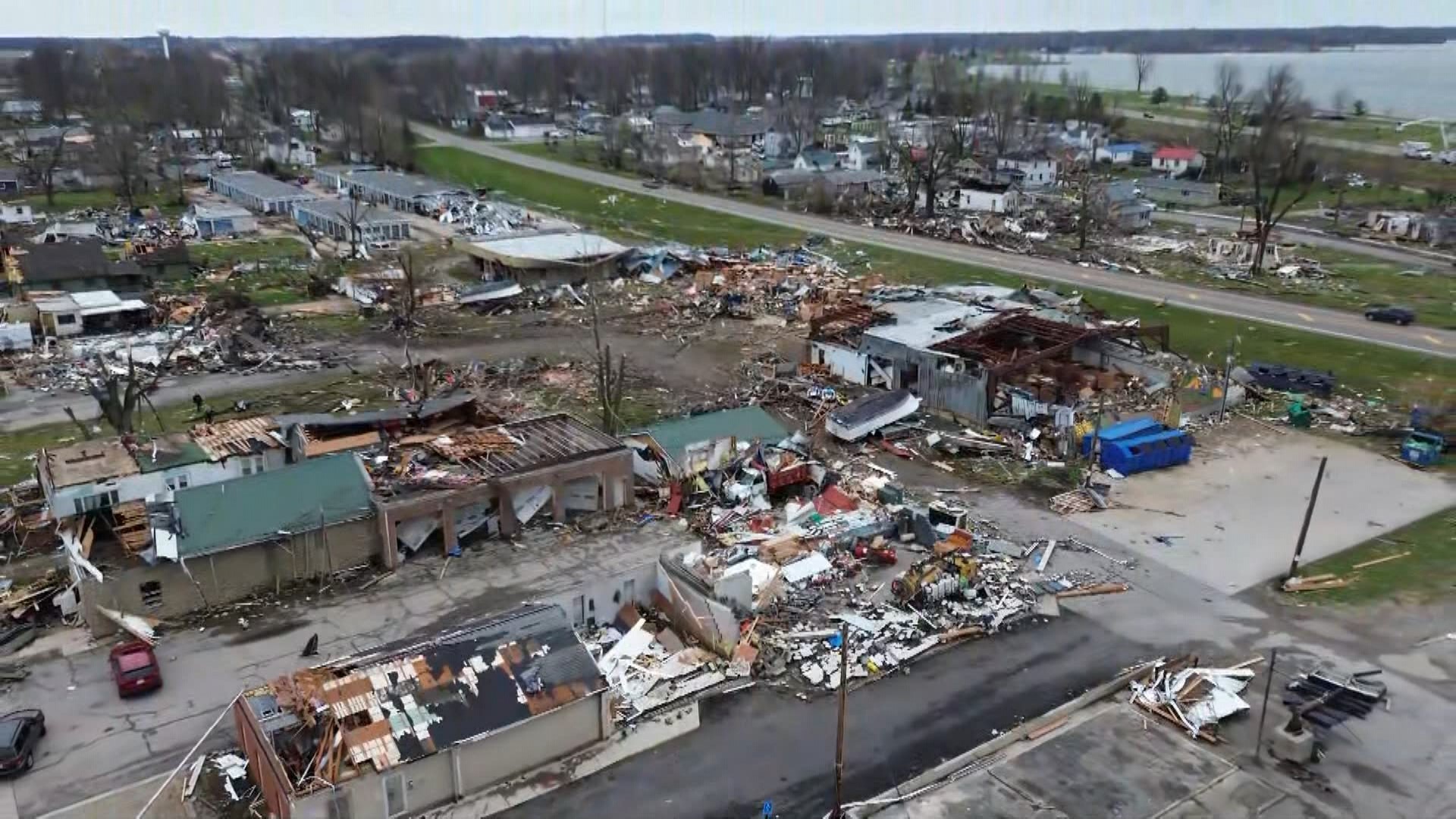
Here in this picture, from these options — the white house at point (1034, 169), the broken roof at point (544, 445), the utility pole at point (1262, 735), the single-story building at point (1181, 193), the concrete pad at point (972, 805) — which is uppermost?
the white house at point (1034, 169)

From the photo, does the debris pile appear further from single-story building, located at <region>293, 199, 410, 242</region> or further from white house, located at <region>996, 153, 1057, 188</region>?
white house, located at <region>996, 153, 1057, 188</region>

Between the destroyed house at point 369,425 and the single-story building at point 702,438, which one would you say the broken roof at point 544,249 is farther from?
the single-story building at point 702,438

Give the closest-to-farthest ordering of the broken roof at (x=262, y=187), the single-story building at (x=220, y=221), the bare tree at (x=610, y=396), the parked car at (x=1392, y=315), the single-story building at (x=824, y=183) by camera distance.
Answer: the bare tree at (x=610, y=396)
the parked car at (x=1392, y=315)
the single-story building at (x=220, y=221)
the broken roof at (x=262, y=187)
the single-story building at (x=824, y=183)

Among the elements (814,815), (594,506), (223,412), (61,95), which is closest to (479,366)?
(223,412)

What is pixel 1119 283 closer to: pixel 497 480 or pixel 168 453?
pixel 497 480

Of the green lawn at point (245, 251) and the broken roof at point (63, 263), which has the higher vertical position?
the broken roof at point (63, 263)

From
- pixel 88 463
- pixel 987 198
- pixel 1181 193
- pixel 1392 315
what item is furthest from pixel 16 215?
pixel 1181 193

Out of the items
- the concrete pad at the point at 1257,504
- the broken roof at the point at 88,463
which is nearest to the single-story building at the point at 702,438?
the concrete pad at the point at 1257,504
